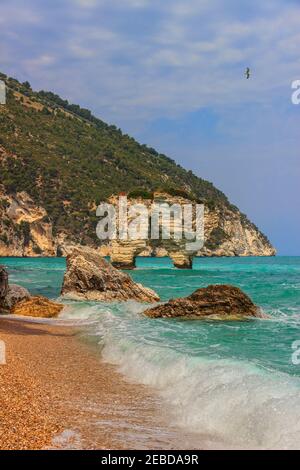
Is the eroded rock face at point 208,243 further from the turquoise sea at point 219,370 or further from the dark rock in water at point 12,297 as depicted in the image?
the turquoise sea at point 219,370

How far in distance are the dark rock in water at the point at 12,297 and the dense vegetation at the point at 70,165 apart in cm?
6810

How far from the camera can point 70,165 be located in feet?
396

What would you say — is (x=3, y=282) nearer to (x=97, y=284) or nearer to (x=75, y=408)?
(x=97, y=284)

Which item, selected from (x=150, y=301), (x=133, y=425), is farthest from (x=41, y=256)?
(x=133, y=425)

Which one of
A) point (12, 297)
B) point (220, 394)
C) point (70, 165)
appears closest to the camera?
point (220, 394)

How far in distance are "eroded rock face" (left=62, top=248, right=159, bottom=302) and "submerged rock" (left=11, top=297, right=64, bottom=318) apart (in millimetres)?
4590

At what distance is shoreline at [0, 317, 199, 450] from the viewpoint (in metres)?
5.74

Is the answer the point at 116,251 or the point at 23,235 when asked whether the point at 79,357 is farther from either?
the point at 23,235

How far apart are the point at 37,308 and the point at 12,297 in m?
2.43

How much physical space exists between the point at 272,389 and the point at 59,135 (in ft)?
425

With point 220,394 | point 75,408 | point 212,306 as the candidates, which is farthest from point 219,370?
point 212,306

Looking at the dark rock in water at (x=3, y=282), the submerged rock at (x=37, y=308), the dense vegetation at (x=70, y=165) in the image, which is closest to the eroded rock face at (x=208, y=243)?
the dense vegetation at (x=70, y=165)
